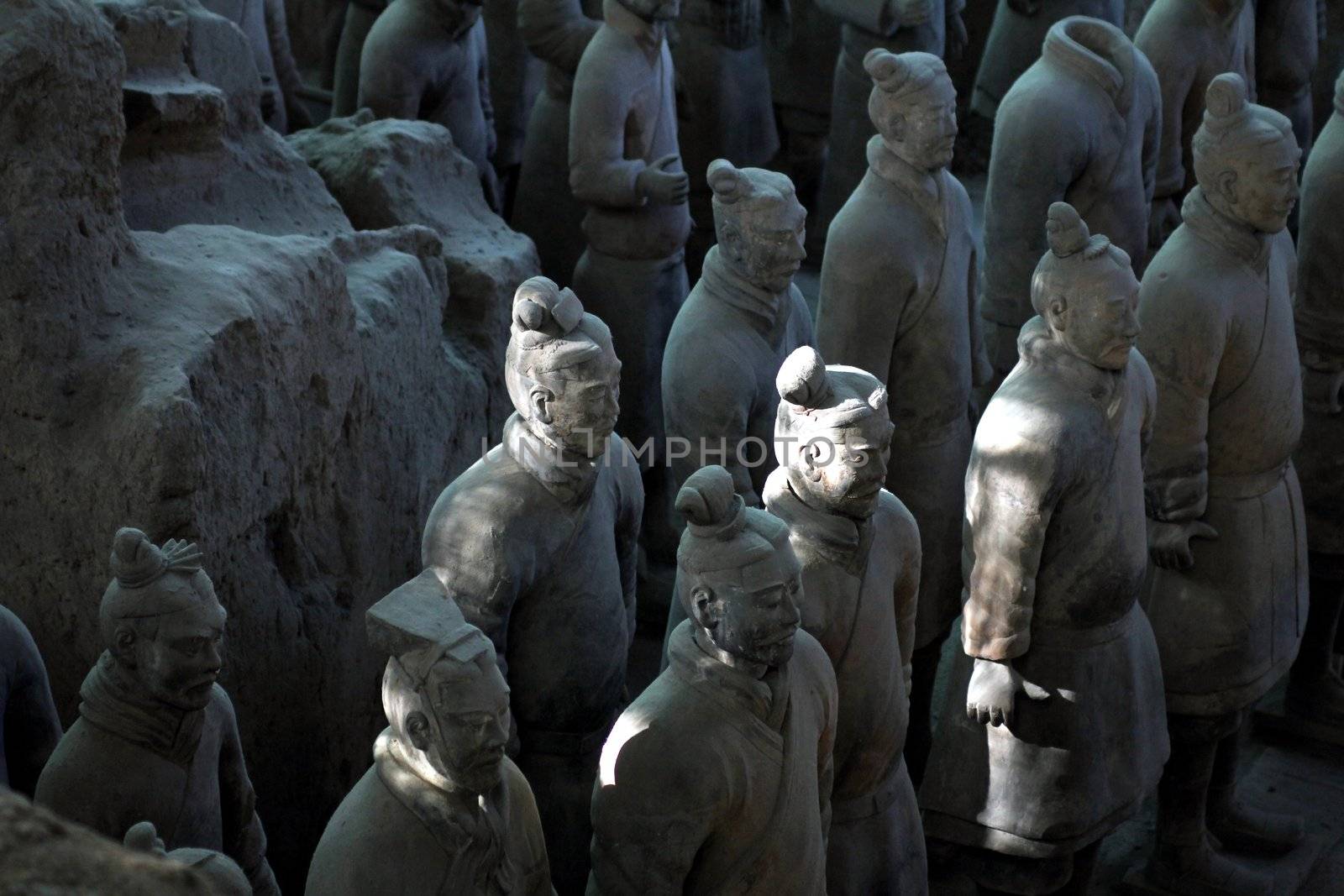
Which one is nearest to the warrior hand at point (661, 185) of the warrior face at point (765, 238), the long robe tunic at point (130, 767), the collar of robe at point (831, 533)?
the warrior face at point (765, 238)

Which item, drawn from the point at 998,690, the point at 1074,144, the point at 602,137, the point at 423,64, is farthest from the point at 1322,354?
the point at 423,64

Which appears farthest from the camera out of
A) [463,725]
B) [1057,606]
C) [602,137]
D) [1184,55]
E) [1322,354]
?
[1184,55]

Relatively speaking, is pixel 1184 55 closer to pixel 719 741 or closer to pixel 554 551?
pixel 554 551

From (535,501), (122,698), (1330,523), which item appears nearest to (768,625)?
(535,501)

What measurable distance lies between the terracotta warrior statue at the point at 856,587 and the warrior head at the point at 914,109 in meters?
1.20

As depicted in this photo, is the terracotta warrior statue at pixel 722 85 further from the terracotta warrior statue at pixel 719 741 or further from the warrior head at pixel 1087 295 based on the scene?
the terracotta warrior statue at pixel 719 741

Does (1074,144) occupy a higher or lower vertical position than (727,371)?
higher

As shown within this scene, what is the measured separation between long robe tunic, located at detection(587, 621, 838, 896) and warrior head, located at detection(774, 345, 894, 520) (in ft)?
1.31

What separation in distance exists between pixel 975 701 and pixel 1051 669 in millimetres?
182

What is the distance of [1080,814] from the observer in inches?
141

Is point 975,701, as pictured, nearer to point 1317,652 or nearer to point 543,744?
point 543,744

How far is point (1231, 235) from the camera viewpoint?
3.89m

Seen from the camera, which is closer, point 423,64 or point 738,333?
point 738,333

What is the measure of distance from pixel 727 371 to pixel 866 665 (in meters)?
1.05
